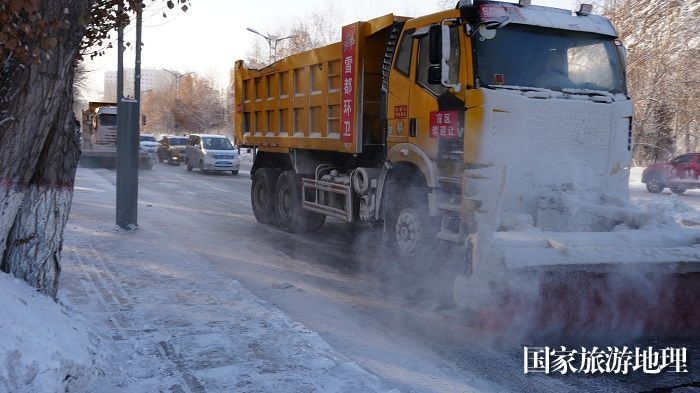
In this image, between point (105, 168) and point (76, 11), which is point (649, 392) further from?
point (105, 168)

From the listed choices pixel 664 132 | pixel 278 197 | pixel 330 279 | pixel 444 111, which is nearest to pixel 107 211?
pixel 278 197

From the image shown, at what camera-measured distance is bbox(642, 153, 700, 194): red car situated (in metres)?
23.1

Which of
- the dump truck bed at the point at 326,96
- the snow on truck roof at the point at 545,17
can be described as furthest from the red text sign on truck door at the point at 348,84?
the snow on truck roof at the point at 545,17

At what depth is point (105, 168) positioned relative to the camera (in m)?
29.2

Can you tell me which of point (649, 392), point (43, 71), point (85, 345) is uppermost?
point (43, 71)

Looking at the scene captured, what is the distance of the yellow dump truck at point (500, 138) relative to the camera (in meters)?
5.63

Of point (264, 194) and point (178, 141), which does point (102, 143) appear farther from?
point (264, 194)

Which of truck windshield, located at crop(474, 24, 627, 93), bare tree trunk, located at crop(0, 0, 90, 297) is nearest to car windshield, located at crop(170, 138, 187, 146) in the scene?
truck windshield, located at crop(474, 24, 627, 93)

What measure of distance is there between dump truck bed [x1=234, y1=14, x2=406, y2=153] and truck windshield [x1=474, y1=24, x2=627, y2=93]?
1.86 m

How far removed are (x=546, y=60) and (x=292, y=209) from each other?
5384mm

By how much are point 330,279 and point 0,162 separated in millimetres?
4161

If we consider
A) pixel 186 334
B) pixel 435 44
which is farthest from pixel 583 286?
pixel 186 334

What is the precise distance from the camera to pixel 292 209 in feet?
36.2

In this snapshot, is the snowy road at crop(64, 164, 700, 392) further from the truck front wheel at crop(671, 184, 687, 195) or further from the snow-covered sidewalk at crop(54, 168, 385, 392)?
the truck front wheel at crop(671, 184, 687, 195)
